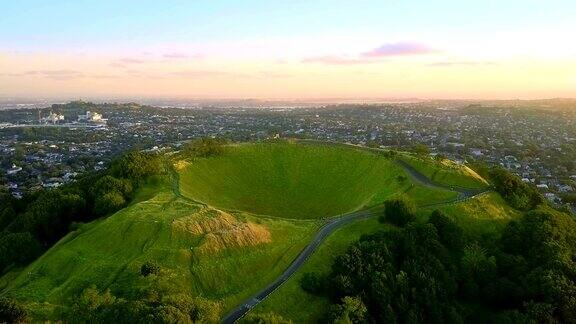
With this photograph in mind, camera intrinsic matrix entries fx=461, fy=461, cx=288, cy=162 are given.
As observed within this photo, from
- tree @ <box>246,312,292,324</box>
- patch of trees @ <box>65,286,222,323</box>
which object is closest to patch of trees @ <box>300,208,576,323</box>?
tree @ <box>246,312,292,324</box>

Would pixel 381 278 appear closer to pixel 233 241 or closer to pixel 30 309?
pixel 233 241

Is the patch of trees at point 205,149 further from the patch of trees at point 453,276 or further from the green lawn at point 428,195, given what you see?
the patch of trees at point 453,276

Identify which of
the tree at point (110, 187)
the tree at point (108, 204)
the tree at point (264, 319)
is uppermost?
the tree at point (110, 187)

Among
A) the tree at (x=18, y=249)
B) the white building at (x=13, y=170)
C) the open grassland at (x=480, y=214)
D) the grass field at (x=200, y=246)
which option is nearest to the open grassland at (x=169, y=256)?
the grass field at (x=200, y=246)

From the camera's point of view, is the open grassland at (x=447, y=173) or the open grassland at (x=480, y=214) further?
the open grassland at (x=447, y=173)

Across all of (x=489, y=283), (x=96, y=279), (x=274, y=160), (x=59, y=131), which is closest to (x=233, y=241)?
(x=96, y=279)

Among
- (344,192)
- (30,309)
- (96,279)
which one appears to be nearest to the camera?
(30,309)
